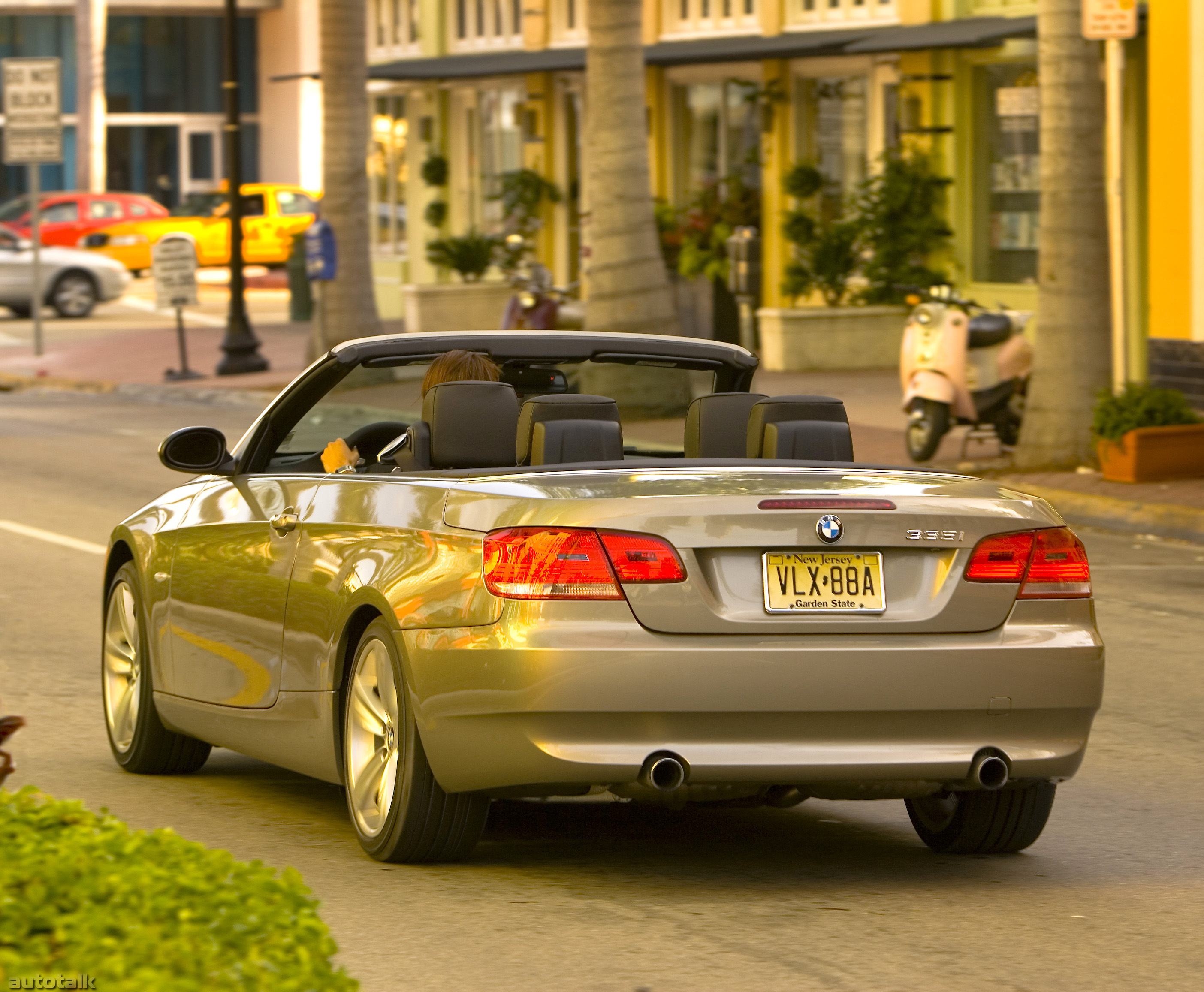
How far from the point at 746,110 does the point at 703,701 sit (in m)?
25.8

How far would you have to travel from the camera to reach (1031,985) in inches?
209

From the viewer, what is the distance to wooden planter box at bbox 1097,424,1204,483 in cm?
1630

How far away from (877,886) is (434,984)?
5.04ft

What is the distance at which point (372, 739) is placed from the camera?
653 centimetres

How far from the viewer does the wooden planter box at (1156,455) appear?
16297 millimetres

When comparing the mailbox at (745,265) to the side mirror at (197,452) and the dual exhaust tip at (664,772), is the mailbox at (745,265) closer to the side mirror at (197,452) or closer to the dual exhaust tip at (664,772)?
the side mirror at (197,452)

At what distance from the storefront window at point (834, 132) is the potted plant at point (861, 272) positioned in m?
0.61

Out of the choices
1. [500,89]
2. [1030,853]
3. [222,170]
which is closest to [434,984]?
[1030,853]

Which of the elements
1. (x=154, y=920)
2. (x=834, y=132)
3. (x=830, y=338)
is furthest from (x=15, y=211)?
(x=154, y=920)

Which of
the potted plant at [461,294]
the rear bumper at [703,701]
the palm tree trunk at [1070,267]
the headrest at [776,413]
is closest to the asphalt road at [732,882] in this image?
the rear bumper at [703,701]

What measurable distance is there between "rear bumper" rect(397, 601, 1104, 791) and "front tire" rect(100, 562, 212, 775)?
198 cm

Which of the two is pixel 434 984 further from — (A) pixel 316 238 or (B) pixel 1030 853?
(A) pixel 316 238

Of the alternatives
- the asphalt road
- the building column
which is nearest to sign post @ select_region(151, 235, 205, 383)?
the asphalt road

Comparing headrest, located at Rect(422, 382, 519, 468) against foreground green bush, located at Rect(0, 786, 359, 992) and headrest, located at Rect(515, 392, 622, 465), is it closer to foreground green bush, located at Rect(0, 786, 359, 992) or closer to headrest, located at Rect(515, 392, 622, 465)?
headrest, located at Rect(515, 392, 622, 465)
